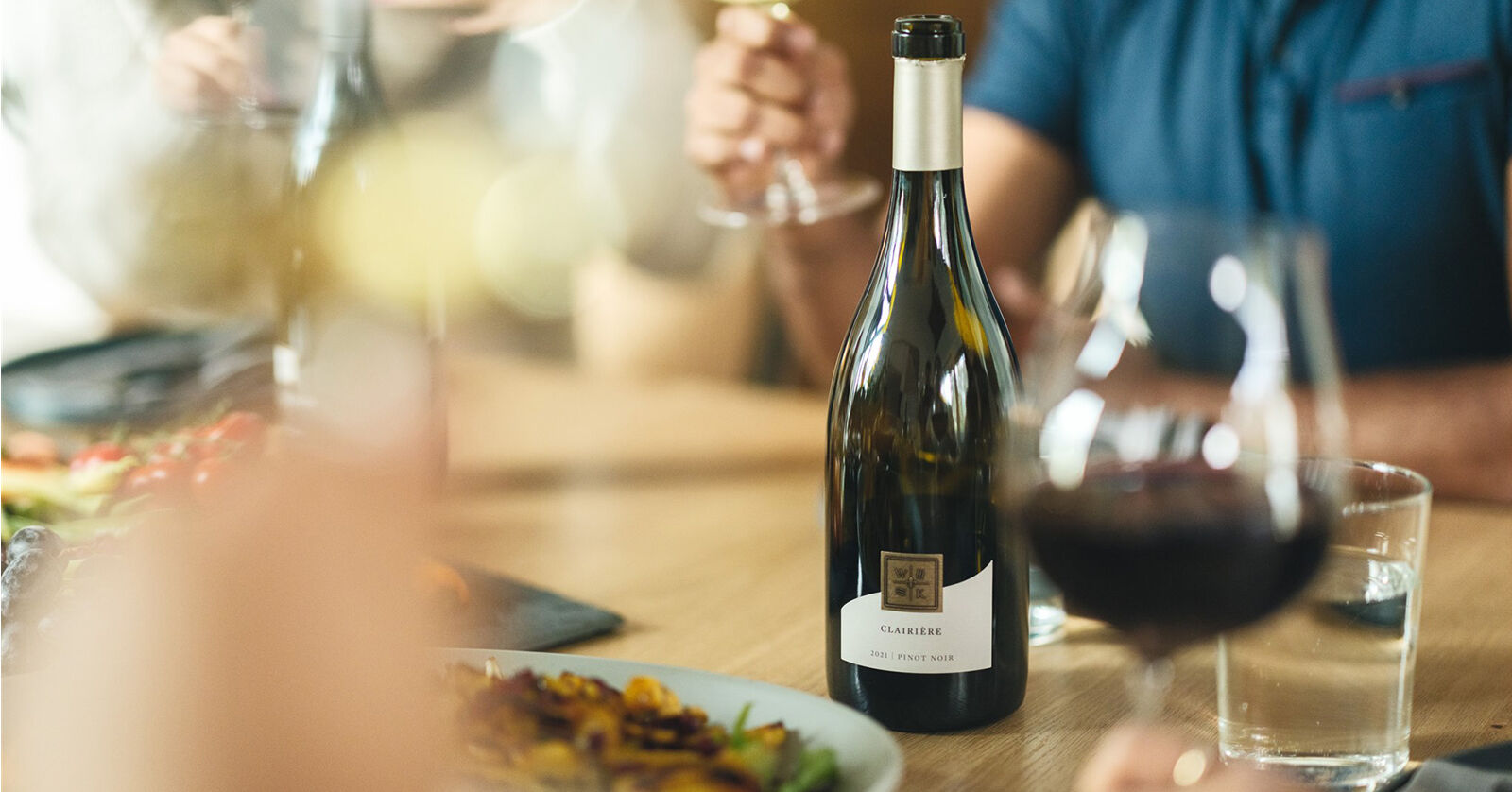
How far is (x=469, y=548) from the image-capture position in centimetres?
93

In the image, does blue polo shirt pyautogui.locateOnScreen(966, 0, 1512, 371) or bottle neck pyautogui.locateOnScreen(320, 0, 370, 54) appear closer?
bottle neck pyautogui.locateOnScreen(320, 0, 370, 54)

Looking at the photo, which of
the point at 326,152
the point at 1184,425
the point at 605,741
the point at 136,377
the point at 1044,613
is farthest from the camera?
the point at 136,377

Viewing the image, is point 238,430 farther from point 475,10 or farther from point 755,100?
point 755,100

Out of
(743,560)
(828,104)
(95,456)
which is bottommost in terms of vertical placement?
(743,560)

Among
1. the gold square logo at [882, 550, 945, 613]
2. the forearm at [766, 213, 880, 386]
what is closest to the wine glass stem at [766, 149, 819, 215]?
the forearm at [766, 213, 880, 386]

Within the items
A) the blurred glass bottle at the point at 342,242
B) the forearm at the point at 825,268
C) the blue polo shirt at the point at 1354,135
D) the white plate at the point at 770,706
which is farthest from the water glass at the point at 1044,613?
the blue polo shirt at the point at 1354,135

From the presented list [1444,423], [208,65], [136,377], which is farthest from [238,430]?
[1444,423]

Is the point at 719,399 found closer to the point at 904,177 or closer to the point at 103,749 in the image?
the point at 904,177

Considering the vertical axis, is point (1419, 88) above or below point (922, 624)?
above

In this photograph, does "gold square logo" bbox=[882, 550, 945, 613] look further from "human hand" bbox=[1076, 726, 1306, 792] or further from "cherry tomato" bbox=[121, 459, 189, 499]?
"cherry tomato" bbox=[121, 459, 189, 499]

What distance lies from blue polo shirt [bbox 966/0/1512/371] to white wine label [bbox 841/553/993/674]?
1.01 m

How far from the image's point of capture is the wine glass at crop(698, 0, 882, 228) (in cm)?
107

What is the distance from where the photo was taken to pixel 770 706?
0.56m

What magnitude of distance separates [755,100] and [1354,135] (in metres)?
0.67
